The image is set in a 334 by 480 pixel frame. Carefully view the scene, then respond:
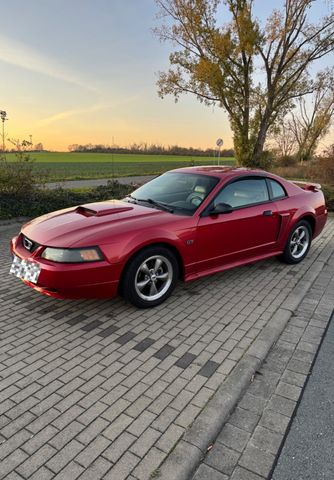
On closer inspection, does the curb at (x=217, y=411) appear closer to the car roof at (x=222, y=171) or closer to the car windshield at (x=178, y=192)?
the car windshield at (x=178, y=192)

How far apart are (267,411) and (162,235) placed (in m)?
1.96

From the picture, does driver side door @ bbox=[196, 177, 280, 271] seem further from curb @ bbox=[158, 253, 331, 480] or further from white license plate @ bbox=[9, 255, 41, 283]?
white license plate @ bbox=[9, 255, 41, 283]

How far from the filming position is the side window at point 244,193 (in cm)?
437

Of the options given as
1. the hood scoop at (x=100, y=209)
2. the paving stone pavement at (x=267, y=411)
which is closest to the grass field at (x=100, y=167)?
the hood scoop at (x=100, y=209)

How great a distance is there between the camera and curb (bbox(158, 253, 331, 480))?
1.94m

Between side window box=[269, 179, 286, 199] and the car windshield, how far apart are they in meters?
1.13

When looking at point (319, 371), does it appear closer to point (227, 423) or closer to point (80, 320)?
point (227, 423)

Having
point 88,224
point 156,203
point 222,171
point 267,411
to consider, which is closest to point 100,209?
point 88,224

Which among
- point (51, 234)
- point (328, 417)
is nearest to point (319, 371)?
point (328, 417)

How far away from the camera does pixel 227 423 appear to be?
2301mm

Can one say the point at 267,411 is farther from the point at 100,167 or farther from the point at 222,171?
the point at 100,167

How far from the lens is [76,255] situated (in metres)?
3.34

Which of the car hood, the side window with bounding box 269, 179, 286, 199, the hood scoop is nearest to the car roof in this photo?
the side window with bounding box 269, 179, 286, 199

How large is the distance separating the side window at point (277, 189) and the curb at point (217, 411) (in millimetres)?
2043
